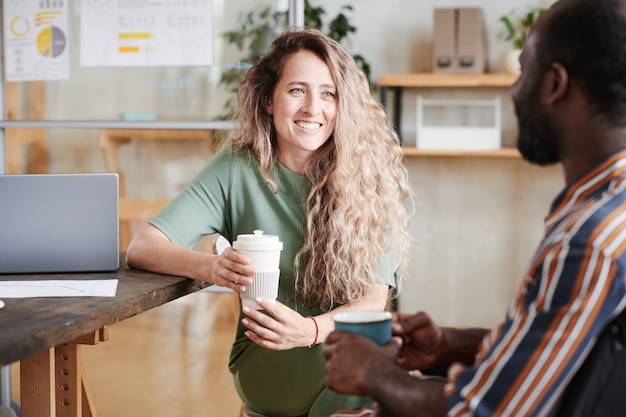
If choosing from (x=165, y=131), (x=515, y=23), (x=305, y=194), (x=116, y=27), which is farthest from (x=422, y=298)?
(x=305, y=194)

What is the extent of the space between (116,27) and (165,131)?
43 cm

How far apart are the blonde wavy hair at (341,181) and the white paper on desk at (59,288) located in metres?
0.45

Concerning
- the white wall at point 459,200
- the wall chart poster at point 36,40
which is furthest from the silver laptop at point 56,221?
the white wall at point 459,200

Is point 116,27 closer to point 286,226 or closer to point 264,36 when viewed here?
point 264,36

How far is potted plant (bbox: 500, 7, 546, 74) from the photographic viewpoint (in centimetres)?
422

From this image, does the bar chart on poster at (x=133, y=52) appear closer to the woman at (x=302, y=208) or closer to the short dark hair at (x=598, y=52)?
the woman at (x=302, y=208)

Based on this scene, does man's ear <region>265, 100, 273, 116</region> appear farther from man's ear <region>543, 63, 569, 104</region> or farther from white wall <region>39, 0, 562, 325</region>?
white wall <region>39, 0, 562, 325</region>

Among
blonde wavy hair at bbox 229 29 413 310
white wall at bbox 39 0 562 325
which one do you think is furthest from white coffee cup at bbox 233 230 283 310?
white wall at bbox 39 0 562 325

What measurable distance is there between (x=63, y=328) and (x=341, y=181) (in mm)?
806

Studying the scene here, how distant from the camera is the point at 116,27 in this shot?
306cm

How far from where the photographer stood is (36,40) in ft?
10.3

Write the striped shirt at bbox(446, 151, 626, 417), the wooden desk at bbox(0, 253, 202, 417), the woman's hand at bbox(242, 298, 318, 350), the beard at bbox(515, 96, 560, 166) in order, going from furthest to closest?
the woman's hand at bbox(242, 298, 318, 350) → the wooden desk at bbox(0, 253, 202, 417) → the beard at bbox(515, 96, 560, 166) → the striped shirt at bbox(446, 151, 626, 417)

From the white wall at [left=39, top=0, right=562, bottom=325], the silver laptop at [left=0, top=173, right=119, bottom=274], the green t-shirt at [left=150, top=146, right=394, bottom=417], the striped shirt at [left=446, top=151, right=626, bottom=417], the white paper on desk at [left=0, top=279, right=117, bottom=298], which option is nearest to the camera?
the striped shirt at [left=446, top=151, right=626, bottom=417]

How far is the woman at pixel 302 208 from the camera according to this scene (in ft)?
5.84
